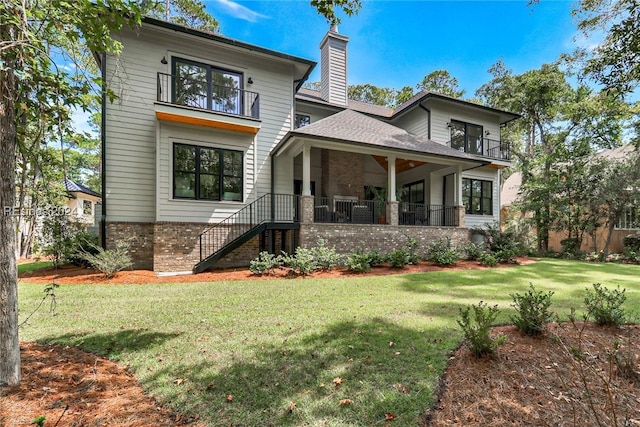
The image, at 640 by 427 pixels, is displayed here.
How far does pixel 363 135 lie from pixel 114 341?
10396 mm

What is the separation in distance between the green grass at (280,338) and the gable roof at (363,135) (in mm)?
5614

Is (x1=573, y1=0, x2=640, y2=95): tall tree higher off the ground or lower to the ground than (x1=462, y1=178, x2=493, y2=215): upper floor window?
higher

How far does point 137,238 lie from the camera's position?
406 inches

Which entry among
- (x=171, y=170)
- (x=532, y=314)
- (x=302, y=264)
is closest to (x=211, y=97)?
(x=171, y=170)

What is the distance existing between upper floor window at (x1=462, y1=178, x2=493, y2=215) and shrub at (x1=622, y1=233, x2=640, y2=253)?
23.0ft

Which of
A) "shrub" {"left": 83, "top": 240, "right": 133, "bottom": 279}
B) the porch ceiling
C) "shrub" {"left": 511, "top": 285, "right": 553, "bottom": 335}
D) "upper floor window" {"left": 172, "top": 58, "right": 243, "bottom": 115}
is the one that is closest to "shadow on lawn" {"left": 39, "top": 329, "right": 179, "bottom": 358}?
"shrub" {"left": 511, "top": 285, "right": 553, "bottom": 335}

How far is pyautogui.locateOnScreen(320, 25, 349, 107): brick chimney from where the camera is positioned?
51.0 feet

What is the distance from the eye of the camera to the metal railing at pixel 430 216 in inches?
545

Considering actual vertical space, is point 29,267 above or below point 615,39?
below

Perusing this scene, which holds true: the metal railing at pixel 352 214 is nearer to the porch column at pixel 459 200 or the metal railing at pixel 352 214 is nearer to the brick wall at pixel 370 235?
the brick wall at pixel 370 235

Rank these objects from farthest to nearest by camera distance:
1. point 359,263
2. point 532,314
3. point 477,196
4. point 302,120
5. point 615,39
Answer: point 477,196 < point 302,120 < point 359,263 < point 615,39 < point 532,314

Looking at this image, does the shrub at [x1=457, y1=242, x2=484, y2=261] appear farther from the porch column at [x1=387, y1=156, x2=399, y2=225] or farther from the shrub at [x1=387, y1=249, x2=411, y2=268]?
the shrub at [x1=387, y1=249, x2=411, y2=268]

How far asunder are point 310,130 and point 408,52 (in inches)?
382

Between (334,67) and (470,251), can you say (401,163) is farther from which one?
(334,67)
